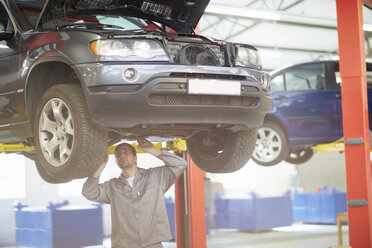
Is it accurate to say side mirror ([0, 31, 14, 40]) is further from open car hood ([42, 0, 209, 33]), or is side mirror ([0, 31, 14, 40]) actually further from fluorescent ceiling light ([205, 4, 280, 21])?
fluorescent ceiling light ([205, 4, 280, 21])

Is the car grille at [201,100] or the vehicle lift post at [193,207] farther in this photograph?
the vehicle lift post at [193,207]

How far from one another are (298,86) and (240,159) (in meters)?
4.19

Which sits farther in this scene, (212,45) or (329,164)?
(329,164)

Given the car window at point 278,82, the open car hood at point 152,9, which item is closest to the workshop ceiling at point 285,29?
the car window at point 278,82

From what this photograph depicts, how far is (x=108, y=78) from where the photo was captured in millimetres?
2947

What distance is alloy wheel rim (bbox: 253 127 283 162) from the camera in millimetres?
7867

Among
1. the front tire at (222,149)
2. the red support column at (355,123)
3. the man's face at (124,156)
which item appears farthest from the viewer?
the red support column at (355,123)

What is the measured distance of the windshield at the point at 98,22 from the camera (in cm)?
343

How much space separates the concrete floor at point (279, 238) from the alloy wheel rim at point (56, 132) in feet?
28.3

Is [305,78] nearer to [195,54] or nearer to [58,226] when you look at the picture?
[195,54]

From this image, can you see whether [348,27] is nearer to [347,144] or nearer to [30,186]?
[347,144]

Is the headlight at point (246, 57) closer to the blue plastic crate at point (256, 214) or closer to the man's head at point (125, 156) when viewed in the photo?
the man's head at point (125, 156)

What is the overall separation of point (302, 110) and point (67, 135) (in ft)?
16.4

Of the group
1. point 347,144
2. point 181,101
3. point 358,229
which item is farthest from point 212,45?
point 358,229
